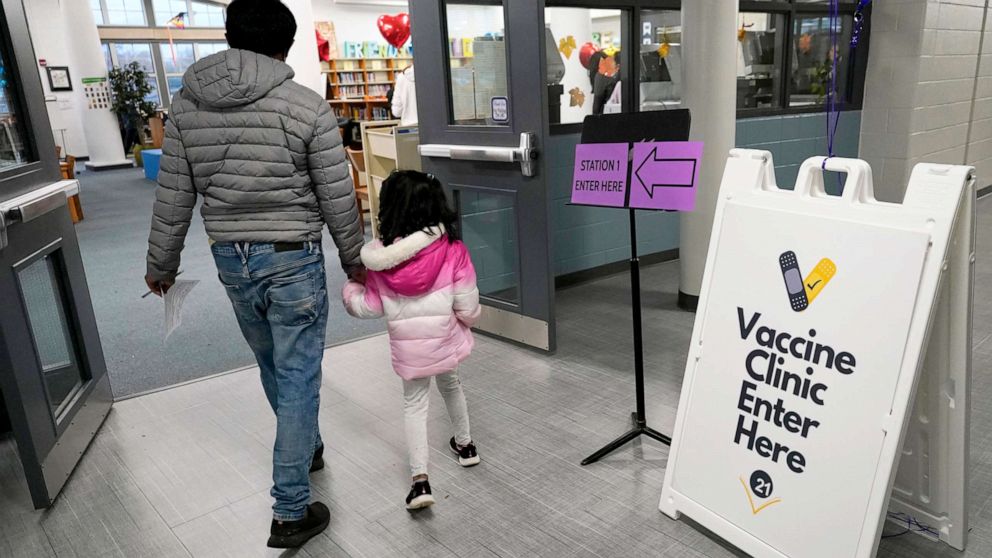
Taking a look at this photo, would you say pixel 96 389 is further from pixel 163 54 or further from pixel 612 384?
pixel 163 54

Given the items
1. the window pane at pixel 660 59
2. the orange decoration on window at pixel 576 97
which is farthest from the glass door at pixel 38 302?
the window pane at pixel 660 59

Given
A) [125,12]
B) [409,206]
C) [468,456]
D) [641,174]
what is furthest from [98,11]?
[641,174]

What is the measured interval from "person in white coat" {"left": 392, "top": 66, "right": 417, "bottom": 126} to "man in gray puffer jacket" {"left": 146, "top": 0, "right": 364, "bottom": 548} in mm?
4587

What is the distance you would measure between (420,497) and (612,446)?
29.2 inches

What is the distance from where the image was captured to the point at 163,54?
15.1 meters

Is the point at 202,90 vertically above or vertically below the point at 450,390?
above

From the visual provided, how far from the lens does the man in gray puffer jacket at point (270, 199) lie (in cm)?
187

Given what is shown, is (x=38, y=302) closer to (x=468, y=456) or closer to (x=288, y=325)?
(x=288, y=325)

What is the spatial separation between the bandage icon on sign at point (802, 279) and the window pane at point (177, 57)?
52.7 feet

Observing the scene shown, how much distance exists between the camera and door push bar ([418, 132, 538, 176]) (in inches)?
123

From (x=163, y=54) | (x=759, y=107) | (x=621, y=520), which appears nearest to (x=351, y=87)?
(x=163, y=54)

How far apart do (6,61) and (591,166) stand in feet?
7.12

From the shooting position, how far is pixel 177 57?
50.3ft

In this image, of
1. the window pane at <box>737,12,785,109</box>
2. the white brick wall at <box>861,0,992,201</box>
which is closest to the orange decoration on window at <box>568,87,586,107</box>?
the window pane at <box>737,12,785,109</box>
